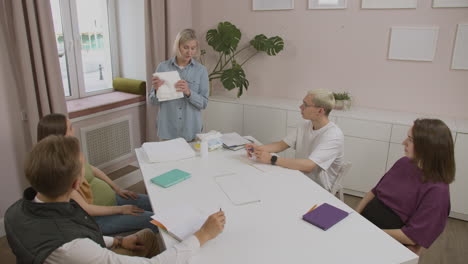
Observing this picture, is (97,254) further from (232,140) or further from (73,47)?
(73,47)

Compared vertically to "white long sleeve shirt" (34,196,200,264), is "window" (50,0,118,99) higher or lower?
higher

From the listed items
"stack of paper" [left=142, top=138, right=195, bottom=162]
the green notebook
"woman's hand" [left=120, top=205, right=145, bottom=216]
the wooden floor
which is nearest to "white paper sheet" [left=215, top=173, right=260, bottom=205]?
the green notebook

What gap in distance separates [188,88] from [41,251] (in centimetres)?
175

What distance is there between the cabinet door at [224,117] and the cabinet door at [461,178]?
2.02 meters

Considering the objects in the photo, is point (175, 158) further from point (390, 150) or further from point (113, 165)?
point (390, 150)

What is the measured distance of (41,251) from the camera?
1.08m

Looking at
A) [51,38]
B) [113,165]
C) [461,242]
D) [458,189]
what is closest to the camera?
[51,38]

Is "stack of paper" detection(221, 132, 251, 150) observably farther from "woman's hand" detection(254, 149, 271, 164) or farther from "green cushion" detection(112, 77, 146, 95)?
"green cushion" detection(112, 77, 146, 95)

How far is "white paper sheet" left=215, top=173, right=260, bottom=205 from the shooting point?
1756 mm

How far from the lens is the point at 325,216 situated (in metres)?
1.60

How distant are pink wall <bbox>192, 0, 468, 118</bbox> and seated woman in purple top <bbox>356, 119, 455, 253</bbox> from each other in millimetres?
1812

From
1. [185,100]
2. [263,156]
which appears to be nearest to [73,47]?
Answer: [185,100]

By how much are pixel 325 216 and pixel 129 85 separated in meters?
2.89

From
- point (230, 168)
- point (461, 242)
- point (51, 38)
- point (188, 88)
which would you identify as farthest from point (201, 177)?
point (461, 242)
